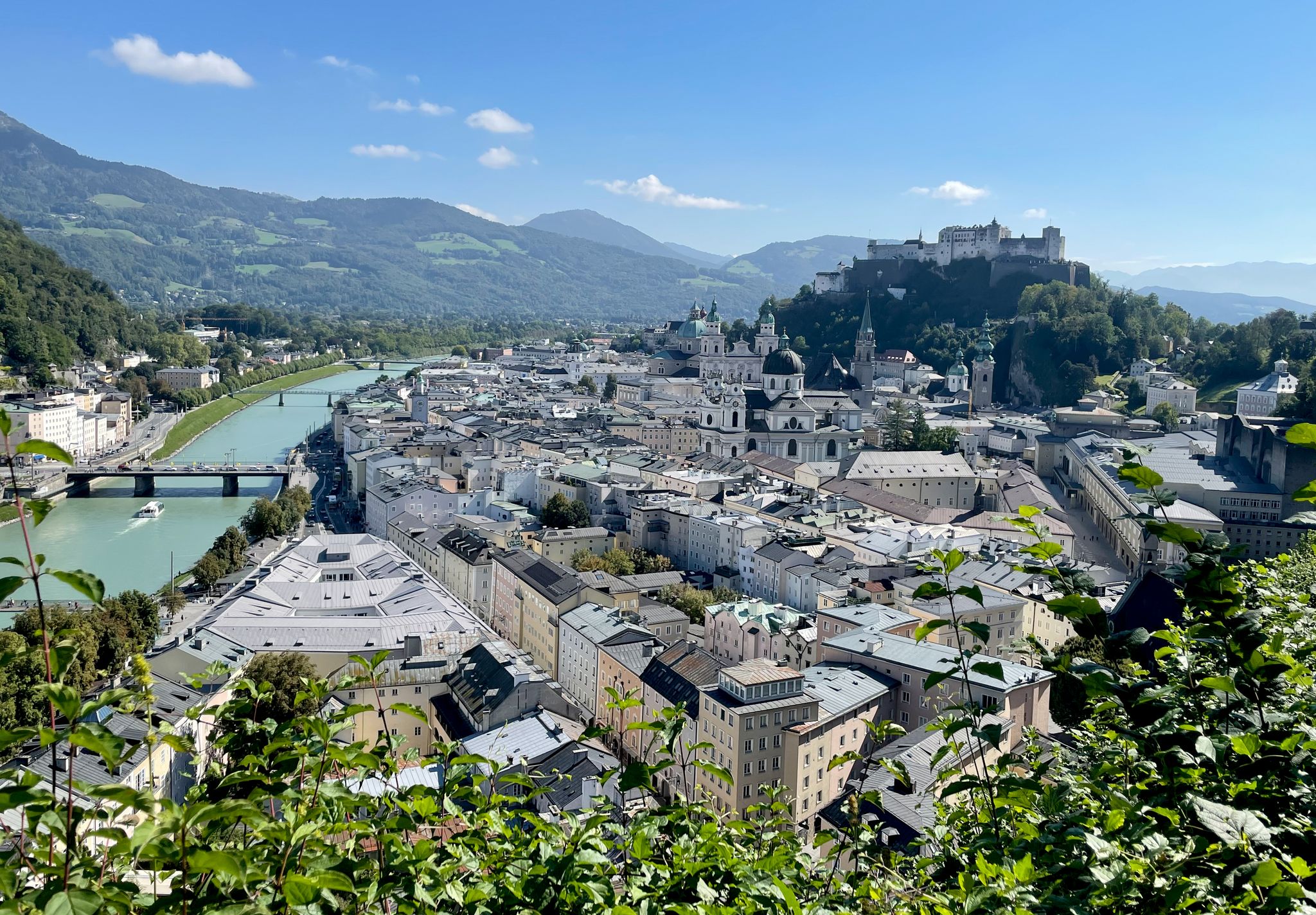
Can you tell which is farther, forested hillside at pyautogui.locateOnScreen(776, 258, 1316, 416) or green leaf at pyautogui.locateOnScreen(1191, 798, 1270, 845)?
forested hillside at pyautogui.locateOnScreen(776, 258, 1316, 416)

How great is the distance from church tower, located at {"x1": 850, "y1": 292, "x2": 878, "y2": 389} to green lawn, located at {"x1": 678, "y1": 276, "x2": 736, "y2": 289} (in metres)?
92.8

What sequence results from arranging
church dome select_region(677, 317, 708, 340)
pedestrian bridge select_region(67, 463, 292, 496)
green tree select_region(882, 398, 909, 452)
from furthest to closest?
church dome select_region(677, 317, 708, 340) < green tree select_region(882, 398, 909, 452) < pedestrian bridge select_region(67, 463, 292, 496)

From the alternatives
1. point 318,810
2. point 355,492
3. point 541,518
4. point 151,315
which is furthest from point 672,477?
point 151,315

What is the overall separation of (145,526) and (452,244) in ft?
350

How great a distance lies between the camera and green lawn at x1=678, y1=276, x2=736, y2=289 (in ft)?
398

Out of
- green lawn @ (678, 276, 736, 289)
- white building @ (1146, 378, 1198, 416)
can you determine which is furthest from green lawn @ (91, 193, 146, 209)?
white building @ (1146, 378, 1198, 416)

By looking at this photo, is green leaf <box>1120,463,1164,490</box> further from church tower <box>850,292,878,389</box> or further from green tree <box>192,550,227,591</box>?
church tower <box>850,292,878,389</box>

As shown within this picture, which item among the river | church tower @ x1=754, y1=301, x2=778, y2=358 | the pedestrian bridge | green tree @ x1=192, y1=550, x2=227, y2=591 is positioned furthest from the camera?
church tower @ x1=754, y1=301, x2=778, y2=358

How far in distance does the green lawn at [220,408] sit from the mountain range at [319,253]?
41074mm

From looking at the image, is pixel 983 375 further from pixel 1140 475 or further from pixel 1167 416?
pixel 1140 475

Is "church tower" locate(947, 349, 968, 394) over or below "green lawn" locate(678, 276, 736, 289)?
below

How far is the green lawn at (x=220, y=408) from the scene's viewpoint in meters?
23.2

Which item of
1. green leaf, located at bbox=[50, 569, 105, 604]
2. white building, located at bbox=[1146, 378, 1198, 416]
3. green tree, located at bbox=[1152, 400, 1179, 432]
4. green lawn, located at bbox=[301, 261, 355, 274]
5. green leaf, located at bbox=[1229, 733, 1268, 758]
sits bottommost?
green tree, located at bbox=[1152, 400, 1179, 432]

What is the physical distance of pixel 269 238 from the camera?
357ft
